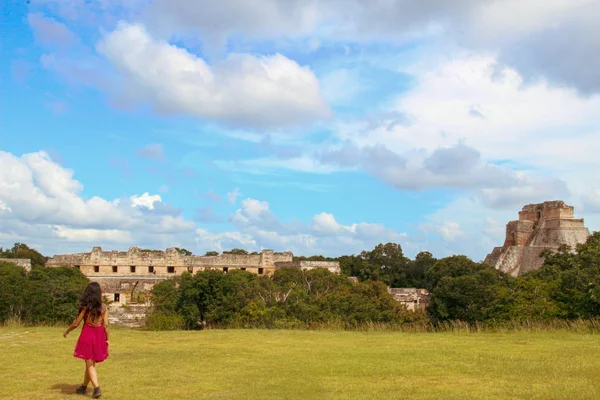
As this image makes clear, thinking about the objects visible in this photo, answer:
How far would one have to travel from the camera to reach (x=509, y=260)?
42.2 m

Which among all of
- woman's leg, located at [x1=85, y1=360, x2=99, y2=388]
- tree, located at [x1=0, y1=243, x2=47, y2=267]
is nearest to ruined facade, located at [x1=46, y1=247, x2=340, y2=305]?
tree, located at [x1=0, y1=243, x2=47, y2=267]

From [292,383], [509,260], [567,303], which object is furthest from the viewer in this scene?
[509,260]

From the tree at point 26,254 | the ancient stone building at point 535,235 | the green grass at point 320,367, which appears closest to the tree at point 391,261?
the ancient stone building at point 535,235

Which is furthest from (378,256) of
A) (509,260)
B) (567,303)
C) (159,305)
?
(567,303)

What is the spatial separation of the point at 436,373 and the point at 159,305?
19.7 metres

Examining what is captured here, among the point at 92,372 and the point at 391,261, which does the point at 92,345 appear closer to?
the point at 92,372

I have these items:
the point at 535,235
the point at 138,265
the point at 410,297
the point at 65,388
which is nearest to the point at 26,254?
the point at 138,265

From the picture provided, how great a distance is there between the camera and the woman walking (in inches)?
267

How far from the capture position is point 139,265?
38688 millimetres

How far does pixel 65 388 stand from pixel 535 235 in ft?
140

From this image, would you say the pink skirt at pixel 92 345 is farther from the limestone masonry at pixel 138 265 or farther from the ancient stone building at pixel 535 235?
the ancient stone building at pixel 535 235

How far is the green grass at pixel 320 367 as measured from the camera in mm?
6746

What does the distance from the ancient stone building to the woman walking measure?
119ft

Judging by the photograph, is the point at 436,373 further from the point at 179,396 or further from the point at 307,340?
the point at 307,340
